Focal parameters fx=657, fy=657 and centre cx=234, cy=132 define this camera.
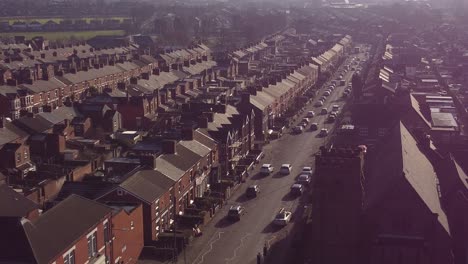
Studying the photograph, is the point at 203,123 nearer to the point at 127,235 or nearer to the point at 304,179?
the point at 304,179

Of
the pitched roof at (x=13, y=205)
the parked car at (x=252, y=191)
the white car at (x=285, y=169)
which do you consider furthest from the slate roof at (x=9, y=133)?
the white car at (x=285, y=169)

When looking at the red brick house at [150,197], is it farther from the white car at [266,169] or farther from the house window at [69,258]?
the white car at [266,169]

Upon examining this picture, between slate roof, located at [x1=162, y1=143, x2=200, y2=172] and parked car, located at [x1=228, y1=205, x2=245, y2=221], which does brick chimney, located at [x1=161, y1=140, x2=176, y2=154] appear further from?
parked car, located at [x1=228, y1=205, x2=245, y2=221]

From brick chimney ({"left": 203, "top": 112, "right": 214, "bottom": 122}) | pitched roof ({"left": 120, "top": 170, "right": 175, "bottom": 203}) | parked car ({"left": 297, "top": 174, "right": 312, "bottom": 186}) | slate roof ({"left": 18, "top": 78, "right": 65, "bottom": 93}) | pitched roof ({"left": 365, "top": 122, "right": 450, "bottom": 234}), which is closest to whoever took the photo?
pitched roof ({"left": 365, "top": 122, "right": 450, "bottom": 234})

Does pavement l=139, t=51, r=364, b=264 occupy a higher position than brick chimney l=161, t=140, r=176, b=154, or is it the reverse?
brick chimney l=161, t=140, r=176, b=154

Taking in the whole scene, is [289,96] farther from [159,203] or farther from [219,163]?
[159,203]

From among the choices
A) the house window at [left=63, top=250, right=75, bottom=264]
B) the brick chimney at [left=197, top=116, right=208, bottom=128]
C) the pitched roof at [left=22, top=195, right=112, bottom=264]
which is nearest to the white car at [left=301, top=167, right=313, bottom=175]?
the brick chimney at [left=197, top=116, right=208, bottom=128]

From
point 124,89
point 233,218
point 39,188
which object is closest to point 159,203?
point 233,218

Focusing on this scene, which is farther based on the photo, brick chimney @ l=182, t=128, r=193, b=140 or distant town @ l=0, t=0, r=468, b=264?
brick chimney @ l=182, t=128, r=193, b=140
